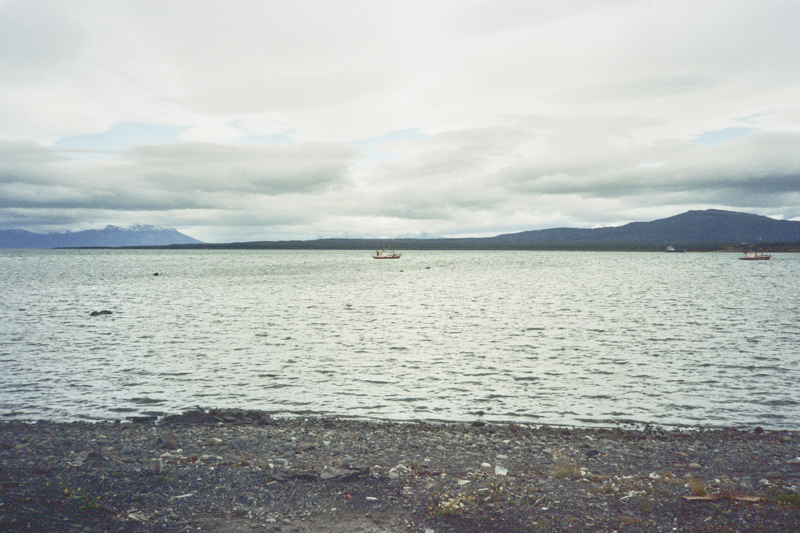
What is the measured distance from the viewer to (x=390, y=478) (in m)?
12.1

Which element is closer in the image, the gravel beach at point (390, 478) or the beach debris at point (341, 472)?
the gravel beach at point (390, 478)

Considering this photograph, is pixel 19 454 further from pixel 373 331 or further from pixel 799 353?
pixel 799 353

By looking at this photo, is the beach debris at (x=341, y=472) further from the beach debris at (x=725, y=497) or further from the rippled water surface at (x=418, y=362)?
the beach debris at (x=725, y=497)

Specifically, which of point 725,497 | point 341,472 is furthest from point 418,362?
point 725,497

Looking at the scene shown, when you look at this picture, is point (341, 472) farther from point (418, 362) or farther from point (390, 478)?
point (418, 362)

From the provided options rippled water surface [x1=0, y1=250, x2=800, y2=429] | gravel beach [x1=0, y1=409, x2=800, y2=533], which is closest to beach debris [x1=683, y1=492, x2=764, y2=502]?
gravel beach [x1=0, y1=409, x2=800, y2=533]

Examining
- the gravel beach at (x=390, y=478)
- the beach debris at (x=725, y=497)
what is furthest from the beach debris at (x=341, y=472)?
the beach debris at (x=725, y=497)

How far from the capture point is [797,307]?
5278cm

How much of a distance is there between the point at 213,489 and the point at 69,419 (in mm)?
10940

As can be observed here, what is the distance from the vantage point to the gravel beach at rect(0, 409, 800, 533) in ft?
31.7

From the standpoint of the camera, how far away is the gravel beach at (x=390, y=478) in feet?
31.7

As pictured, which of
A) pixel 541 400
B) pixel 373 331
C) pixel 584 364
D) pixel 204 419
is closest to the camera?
pixel 204 419

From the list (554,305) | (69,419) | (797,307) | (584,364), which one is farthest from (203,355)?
(797,307)

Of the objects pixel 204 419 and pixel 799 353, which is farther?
pixel 799 353
